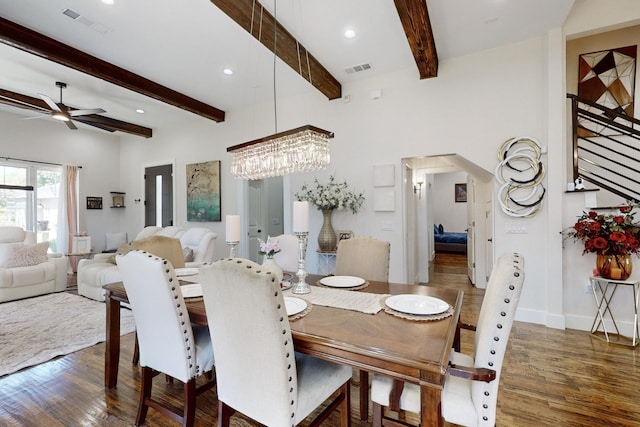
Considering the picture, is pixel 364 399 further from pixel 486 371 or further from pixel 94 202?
pixel 94 202

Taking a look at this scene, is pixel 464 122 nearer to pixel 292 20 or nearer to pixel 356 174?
pixel 356 174

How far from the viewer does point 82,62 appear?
141 inches

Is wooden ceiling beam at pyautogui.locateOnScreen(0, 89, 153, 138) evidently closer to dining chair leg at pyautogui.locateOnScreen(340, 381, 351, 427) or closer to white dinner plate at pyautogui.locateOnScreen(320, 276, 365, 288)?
white dinner plate at pyautogui.locateOnScreen(320, 276, 365, 288)

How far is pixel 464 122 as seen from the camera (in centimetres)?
377

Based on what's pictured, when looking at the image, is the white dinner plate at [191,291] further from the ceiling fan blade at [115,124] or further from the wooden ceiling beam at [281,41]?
the ceiling fan blade at [115,124]

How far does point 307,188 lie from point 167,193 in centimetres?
359

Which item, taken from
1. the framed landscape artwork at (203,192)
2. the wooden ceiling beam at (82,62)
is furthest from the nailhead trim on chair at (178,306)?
the framed landscape artwork at (203,192)

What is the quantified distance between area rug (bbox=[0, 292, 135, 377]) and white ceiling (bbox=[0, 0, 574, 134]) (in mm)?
3183

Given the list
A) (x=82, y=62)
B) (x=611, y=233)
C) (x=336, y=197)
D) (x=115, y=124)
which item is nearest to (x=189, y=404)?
(x=336, y=197)

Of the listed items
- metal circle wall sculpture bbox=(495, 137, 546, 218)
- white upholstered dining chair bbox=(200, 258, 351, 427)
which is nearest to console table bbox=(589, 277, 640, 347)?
metal circle wall sculpture bbox=(495, 137, 546, 218)

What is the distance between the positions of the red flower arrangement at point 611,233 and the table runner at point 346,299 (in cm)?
239

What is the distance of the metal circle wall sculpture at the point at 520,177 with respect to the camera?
3379 millimetres

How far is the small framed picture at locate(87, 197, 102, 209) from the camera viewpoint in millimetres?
6910

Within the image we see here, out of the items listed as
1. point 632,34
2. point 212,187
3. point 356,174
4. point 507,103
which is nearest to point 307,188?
point 356,174
